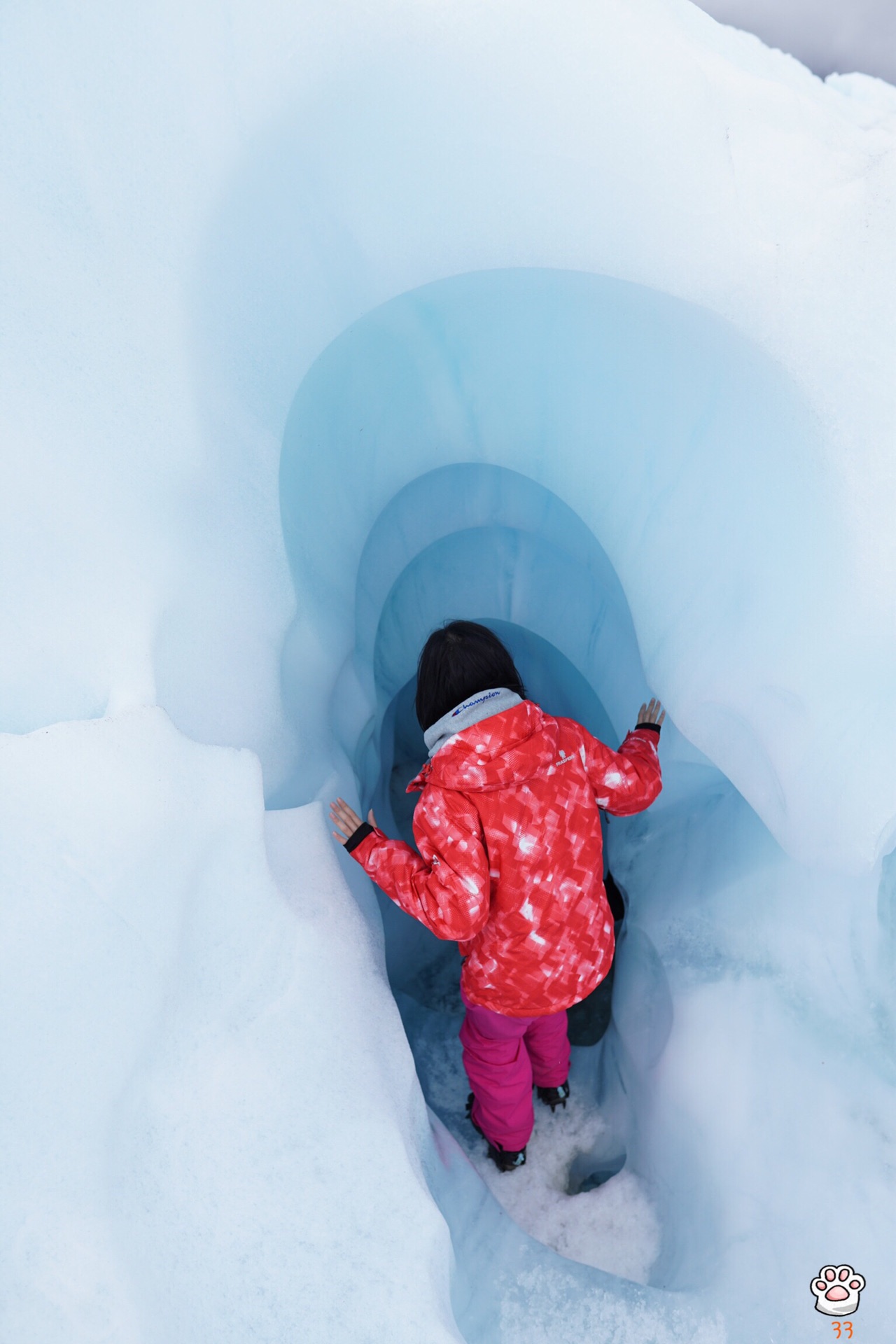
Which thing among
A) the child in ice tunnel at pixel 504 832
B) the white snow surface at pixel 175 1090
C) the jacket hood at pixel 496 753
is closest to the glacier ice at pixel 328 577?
the white snow surface at pixel 175 1090

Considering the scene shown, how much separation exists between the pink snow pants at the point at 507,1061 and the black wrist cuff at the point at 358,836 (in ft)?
1.16

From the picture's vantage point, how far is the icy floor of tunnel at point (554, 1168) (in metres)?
1.21

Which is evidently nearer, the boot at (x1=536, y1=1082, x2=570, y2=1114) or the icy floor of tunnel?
the icy floor of tunnel

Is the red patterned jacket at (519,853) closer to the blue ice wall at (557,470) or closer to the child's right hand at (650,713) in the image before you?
the child's right hand at (650,713)

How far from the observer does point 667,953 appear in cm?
132

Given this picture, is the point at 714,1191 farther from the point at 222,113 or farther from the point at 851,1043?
the point at 222,113

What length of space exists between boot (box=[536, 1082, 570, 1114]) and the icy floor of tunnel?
0.02 m

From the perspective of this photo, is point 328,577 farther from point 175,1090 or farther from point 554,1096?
point 554,1096

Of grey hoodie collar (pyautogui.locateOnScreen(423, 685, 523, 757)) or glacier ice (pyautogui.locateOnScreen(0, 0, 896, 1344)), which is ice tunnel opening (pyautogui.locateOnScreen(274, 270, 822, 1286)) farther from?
grey hoodie collar (pyautogui.locateOnScreen(423, 685, 523, 757))

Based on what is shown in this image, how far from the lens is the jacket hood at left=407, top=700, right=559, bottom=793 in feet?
3.10

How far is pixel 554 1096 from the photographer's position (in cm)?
143

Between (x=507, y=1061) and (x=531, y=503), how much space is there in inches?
36.3

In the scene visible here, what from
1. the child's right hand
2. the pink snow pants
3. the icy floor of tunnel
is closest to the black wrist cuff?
the pink snow pants

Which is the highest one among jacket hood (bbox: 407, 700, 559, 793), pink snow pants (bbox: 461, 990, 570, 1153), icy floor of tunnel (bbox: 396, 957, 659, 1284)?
jacket hood (bbox: 407, 700, 559, 793)
